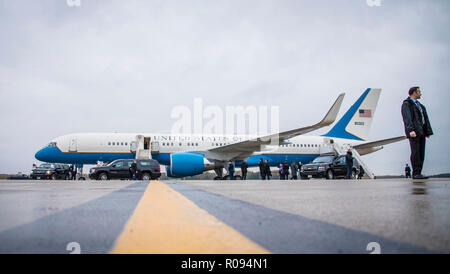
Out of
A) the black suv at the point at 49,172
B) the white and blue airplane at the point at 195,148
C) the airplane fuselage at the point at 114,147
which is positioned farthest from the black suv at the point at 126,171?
the black suv at the point at 49,172

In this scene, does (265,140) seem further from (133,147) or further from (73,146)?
(73,146)

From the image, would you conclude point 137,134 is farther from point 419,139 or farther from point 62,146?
point 419,139

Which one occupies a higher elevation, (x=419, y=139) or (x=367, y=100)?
(x=367, y=100)

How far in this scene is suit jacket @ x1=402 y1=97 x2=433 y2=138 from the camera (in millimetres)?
6094

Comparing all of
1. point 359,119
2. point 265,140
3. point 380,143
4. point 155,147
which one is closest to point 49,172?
point 155,147

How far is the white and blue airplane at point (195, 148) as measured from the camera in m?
17.2

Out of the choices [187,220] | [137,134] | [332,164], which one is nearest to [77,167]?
[137,134]

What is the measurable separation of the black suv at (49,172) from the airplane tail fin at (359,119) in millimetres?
18458

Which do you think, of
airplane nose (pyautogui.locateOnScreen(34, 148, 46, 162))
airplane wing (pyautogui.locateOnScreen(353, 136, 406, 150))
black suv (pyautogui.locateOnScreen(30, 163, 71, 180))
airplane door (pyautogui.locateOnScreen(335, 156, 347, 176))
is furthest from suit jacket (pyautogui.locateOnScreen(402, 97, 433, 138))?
airplane nose (pyautogui.locateOnScreen(34, 148, 46, 162))

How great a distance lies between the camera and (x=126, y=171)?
16000mm

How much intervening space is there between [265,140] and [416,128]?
11586 millimetres
